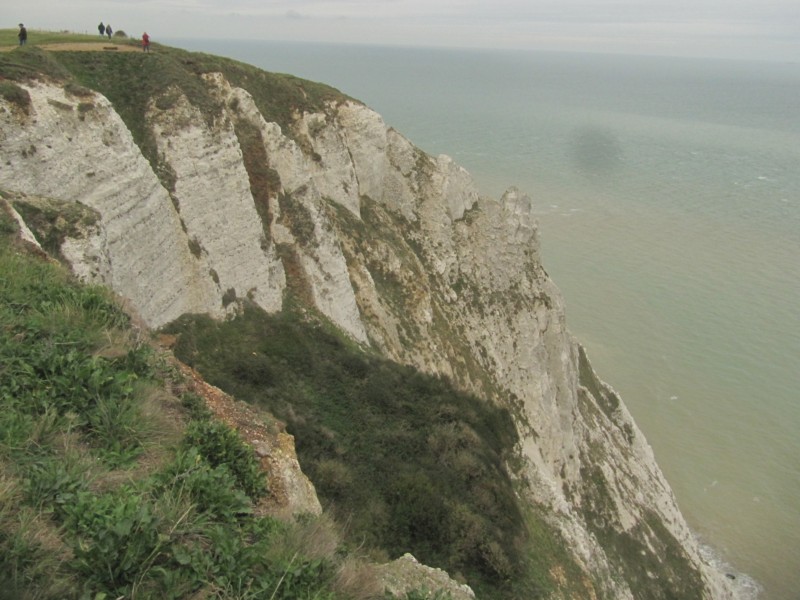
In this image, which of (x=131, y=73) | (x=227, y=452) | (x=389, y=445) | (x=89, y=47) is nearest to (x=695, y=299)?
(x=389, y=445)

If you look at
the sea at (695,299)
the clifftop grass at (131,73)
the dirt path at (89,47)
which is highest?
the dirt path at (89,47)

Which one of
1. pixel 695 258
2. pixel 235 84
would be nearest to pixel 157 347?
pixel 235 84

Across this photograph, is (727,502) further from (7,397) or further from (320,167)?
(7,397)

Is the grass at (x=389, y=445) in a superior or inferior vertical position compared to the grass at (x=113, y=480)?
inferior

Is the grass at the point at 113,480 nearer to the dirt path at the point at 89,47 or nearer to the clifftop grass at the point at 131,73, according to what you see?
the clifftop grass at the point at 131,73

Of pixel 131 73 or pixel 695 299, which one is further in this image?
pixel 695 299

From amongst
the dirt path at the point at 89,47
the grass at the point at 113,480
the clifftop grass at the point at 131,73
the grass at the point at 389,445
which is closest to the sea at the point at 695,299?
the grass at the point at 389,445

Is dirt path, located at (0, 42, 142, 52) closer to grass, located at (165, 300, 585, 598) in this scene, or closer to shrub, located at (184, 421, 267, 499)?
grass, located at (165, 300, 585, 598)

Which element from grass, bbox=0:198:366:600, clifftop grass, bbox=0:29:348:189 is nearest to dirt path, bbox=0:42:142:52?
clifftop grass, bbox=0:29:348:189

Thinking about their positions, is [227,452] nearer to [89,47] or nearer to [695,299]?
[89,47]
